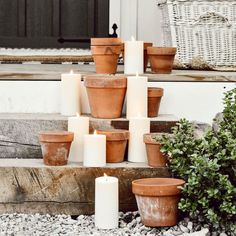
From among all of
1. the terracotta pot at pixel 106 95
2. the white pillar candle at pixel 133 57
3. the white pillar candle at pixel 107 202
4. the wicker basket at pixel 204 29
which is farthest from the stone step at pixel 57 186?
the wicker basket at pixel 204 29

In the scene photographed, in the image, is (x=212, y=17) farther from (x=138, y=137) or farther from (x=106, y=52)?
(x=138, y=137)

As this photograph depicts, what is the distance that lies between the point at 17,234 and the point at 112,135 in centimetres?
45

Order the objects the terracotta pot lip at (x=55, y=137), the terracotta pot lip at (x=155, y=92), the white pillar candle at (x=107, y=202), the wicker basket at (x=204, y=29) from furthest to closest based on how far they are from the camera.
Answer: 1. the wicker basket at (x=204, y=29)
2. the terracotta pot lip at (x=155, y=92)
3. the terracotta pot lip at (x=55, y=137)
4. the white pillar candle at (x=107, y=202)

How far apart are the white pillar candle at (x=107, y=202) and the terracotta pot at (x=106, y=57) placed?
2.21 feet

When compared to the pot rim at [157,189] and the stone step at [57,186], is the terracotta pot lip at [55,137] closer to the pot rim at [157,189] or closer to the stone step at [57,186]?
the stone step at [57,186]

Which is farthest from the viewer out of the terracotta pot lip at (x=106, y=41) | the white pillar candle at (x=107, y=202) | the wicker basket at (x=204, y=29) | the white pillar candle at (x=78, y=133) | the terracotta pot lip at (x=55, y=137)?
the wicker basket at (x=204, y=29)

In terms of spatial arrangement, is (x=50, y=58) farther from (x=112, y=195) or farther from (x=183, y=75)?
(x=112, y=195)

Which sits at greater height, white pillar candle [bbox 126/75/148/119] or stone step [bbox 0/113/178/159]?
white pillar candle [bbox 126/75/148/119]

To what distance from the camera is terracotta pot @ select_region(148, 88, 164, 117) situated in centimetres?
244

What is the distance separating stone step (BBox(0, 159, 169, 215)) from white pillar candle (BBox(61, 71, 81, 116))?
1.09 ft

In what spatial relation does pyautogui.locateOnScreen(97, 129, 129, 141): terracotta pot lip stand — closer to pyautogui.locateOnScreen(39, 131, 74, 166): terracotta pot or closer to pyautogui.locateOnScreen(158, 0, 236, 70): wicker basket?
pyautogui.locateOnScreen(39, 131, 74, 166): terracotta pot

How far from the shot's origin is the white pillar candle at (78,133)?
2.27 meters

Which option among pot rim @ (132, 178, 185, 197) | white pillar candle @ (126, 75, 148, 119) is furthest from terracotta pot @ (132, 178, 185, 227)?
white pillar candle @ (126, 75, 148, 119)

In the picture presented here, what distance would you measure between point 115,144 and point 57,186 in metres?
0.23
